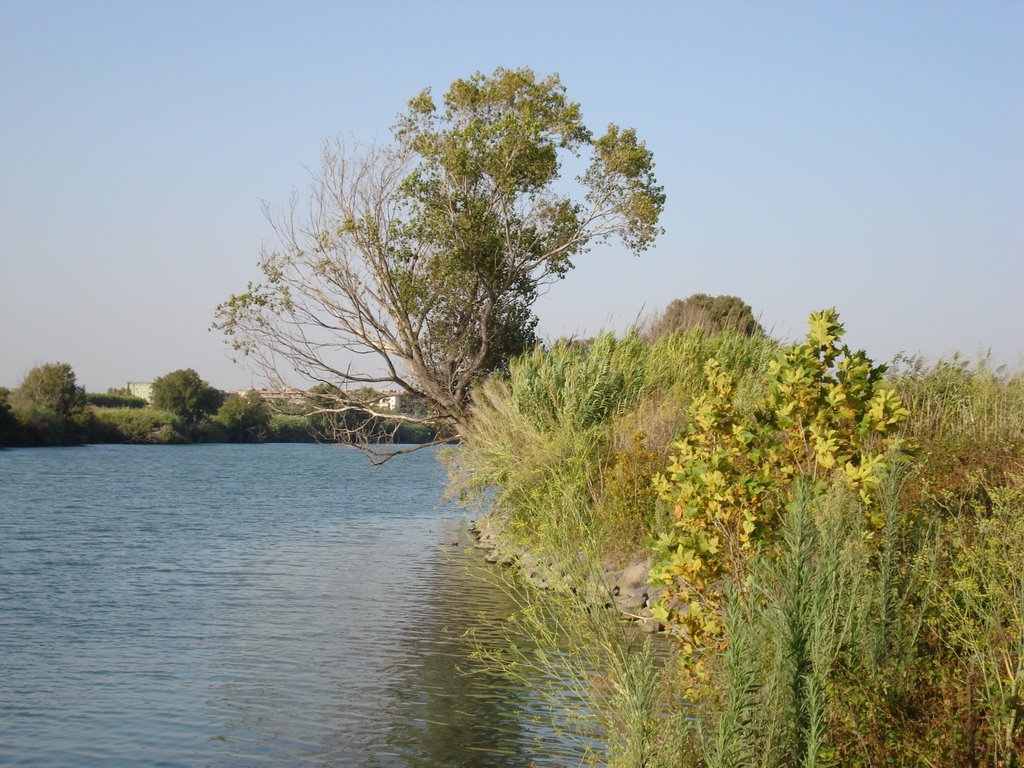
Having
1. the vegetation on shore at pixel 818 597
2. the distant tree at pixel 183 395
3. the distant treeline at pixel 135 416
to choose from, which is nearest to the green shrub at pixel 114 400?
the distant treeline at pixel 135 416

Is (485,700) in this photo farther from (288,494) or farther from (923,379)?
(288,494)

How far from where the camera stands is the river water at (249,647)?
327 inches

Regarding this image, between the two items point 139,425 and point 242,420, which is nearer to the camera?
point 139,425

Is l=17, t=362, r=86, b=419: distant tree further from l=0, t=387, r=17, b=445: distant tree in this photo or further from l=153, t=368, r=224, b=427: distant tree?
l=153, t=368, r=224, b=427: distant tree

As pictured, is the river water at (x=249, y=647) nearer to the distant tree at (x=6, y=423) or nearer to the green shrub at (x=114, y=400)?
the distant tree at (x=6, y=423)

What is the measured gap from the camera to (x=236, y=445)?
295 ft

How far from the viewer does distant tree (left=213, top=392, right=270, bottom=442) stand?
89.2 m

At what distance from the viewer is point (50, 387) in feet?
237

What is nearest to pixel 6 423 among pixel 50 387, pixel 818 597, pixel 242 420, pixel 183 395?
pixel 50 387

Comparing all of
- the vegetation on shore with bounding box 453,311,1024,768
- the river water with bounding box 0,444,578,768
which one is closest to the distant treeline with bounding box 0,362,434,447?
the river water with bounding box 0,444,578,768

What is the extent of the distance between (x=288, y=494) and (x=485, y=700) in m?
30.4

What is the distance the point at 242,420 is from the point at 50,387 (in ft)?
69.1

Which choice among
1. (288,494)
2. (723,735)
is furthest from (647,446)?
(288,494)

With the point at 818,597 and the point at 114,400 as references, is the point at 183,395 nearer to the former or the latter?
the point at 114,400
